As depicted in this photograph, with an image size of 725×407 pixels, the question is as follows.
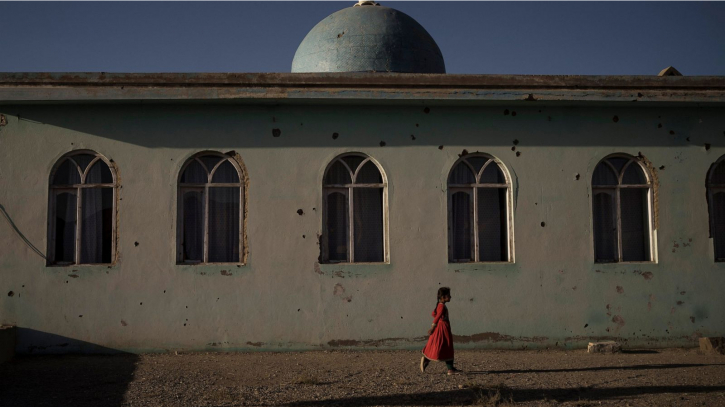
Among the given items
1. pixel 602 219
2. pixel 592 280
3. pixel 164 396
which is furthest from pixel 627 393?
pixel 164 396

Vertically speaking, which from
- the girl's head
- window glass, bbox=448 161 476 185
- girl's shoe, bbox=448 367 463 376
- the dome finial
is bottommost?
girl's shoe, bbox=448 367 463 376

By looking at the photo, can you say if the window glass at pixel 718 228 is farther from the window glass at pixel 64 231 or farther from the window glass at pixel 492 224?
the window glass at pixel 64 231

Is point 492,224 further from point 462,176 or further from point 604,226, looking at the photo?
point 604,226

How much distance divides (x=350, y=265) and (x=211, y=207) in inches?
80.9

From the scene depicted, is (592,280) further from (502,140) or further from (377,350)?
(377,350)

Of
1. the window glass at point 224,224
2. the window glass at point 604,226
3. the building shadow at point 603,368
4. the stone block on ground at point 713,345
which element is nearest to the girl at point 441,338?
the building shadow at point 603,368

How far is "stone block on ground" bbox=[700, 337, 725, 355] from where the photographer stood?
8586 mm

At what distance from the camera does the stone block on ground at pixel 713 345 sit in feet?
28.2

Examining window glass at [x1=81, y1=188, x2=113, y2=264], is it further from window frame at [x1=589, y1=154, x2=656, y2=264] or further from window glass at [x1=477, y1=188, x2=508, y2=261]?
window frame at [x1=589, y1=154, x2=656, y2=264]

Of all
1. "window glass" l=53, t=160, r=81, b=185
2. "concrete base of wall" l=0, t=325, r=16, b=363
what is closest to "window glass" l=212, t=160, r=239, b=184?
"window glass" l=53, t=160, r=81, b=185

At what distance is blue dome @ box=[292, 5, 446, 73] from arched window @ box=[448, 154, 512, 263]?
317 cm

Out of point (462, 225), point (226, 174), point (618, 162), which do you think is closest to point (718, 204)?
point (618, 162)

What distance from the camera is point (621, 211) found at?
9320 mm

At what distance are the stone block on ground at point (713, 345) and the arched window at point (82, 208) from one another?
7.98 metres
